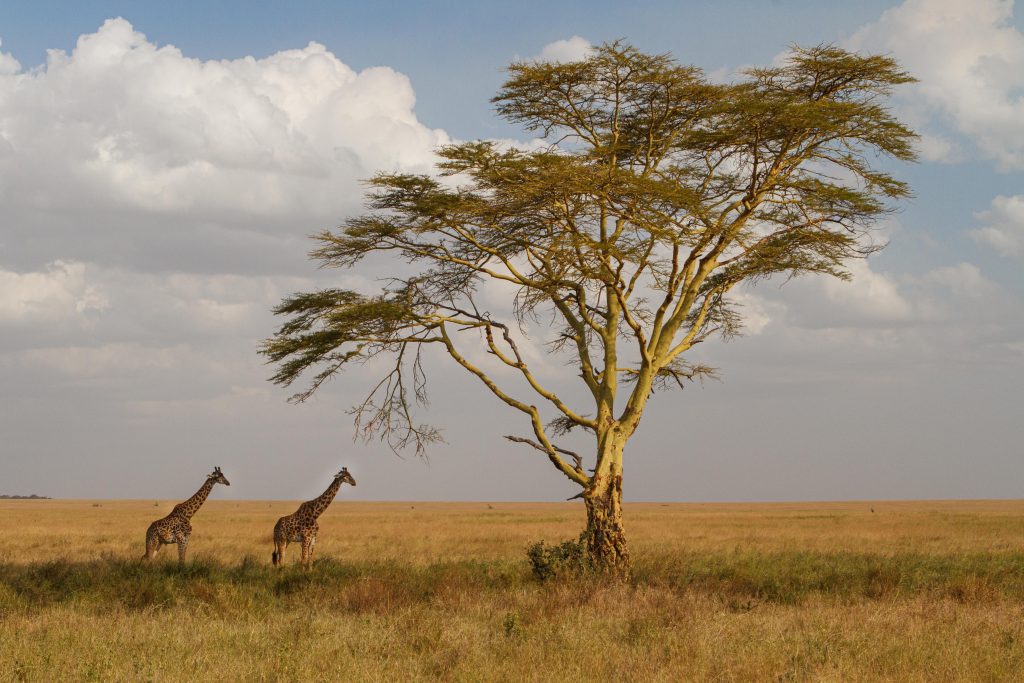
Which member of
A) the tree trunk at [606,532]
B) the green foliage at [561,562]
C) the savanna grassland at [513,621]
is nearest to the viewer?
the savanna grassland at [513,621]

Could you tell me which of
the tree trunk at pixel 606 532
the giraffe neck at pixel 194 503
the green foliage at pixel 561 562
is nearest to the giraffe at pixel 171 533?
the giraffe neck at pixel 194 503

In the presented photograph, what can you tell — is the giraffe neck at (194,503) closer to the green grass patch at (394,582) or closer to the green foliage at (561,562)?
the green grass patch at (394,582)

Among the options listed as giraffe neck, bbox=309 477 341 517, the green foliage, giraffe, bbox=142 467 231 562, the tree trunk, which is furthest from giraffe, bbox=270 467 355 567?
the tree trunk

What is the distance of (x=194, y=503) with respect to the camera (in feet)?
64.7

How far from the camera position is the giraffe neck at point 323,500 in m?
19.3

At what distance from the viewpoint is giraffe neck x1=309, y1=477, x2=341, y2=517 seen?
1931 centimetres

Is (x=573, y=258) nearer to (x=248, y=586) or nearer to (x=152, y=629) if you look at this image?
(x=248, y=586)

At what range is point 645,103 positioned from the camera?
20.1 metres

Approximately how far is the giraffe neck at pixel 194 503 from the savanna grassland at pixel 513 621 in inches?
39.1

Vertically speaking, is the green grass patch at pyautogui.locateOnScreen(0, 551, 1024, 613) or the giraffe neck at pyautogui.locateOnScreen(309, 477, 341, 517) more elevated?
the giraffe neck at pyautogui.locateOnScreen(309, 477, 341, 517)

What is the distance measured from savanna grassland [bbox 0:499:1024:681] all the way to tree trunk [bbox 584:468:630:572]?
570mm

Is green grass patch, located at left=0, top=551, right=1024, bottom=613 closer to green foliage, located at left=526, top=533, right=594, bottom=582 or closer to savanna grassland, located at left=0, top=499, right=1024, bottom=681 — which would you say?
savanna grassland, located at left=0, top=499, right=1024, bottom=681

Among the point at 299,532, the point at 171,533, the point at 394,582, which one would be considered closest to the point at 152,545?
the point at 171,533

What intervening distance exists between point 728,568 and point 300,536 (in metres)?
8.16
